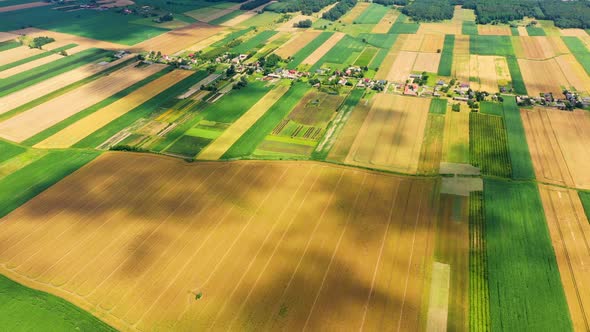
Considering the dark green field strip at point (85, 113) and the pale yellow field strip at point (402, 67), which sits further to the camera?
the pale yellow field strip at point (402, 67)

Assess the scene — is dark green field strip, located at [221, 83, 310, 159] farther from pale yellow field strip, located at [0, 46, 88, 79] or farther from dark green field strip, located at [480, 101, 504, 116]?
pale yellow field strip, located at [0, 46, 88, 79]

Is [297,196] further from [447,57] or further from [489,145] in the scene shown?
[447,57]

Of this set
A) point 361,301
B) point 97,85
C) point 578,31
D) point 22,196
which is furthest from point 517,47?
point 22,196

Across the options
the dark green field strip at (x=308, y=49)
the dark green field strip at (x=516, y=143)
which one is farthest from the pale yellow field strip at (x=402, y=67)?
the dark green field strip at (x=308, y=49)

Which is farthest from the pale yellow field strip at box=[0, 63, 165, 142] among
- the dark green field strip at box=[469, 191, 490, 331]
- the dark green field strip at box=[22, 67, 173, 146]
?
the dark green field strip at box=[469, 191, 490, 331]

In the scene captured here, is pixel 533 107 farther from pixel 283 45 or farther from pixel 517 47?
pixel 283 45

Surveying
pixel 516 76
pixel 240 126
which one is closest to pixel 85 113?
pixel 240 126

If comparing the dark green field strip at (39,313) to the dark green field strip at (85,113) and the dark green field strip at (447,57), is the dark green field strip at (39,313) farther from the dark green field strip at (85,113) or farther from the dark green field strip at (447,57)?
the dark green field strip at (447,57)
